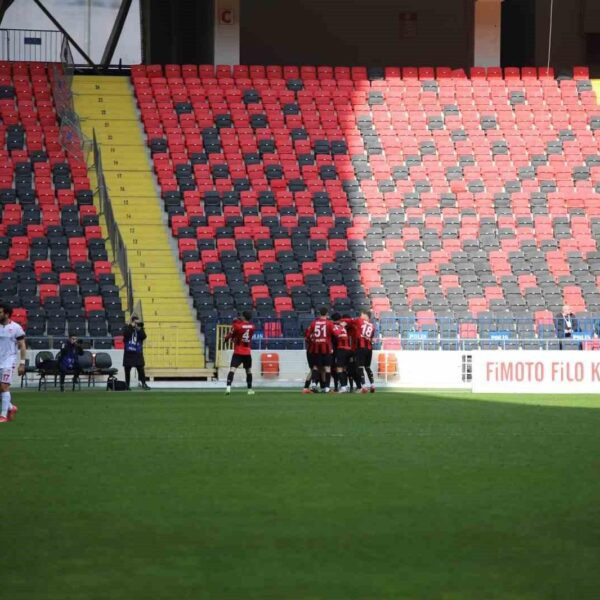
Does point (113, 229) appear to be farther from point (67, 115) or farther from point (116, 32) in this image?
point (116, 32)

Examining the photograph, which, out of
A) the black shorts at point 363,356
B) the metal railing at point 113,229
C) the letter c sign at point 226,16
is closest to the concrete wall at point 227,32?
the letter c sign at point 226,16

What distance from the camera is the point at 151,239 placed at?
39.7 meters

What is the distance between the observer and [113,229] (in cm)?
3872

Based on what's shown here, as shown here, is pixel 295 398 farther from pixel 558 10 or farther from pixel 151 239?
pixel 558 10

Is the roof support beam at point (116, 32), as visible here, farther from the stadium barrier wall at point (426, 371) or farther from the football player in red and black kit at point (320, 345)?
the football player in red and black kit at point (320, 345)

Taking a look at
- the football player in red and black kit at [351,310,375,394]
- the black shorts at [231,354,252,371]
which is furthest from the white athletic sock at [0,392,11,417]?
the football player in red and black kit at [351,310,375,394]

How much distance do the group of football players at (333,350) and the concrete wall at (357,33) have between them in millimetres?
22098

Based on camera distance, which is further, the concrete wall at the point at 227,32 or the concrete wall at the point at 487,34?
the concrete wall at the point at 487,34

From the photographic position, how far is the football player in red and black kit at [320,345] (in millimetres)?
30453

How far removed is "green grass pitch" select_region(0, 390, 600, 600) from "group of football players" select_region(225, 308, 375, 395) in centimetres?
980

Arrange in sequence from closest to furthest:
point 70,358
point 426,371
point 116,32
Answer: point 70,358, point 426,371, point 116,32

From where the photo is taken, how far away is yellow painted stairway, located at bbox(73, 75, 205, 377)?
35.6 metres

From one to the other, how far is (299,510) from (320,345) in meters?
19.6

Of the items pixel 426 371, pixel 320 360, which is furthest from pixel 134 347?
pixel 426 371
